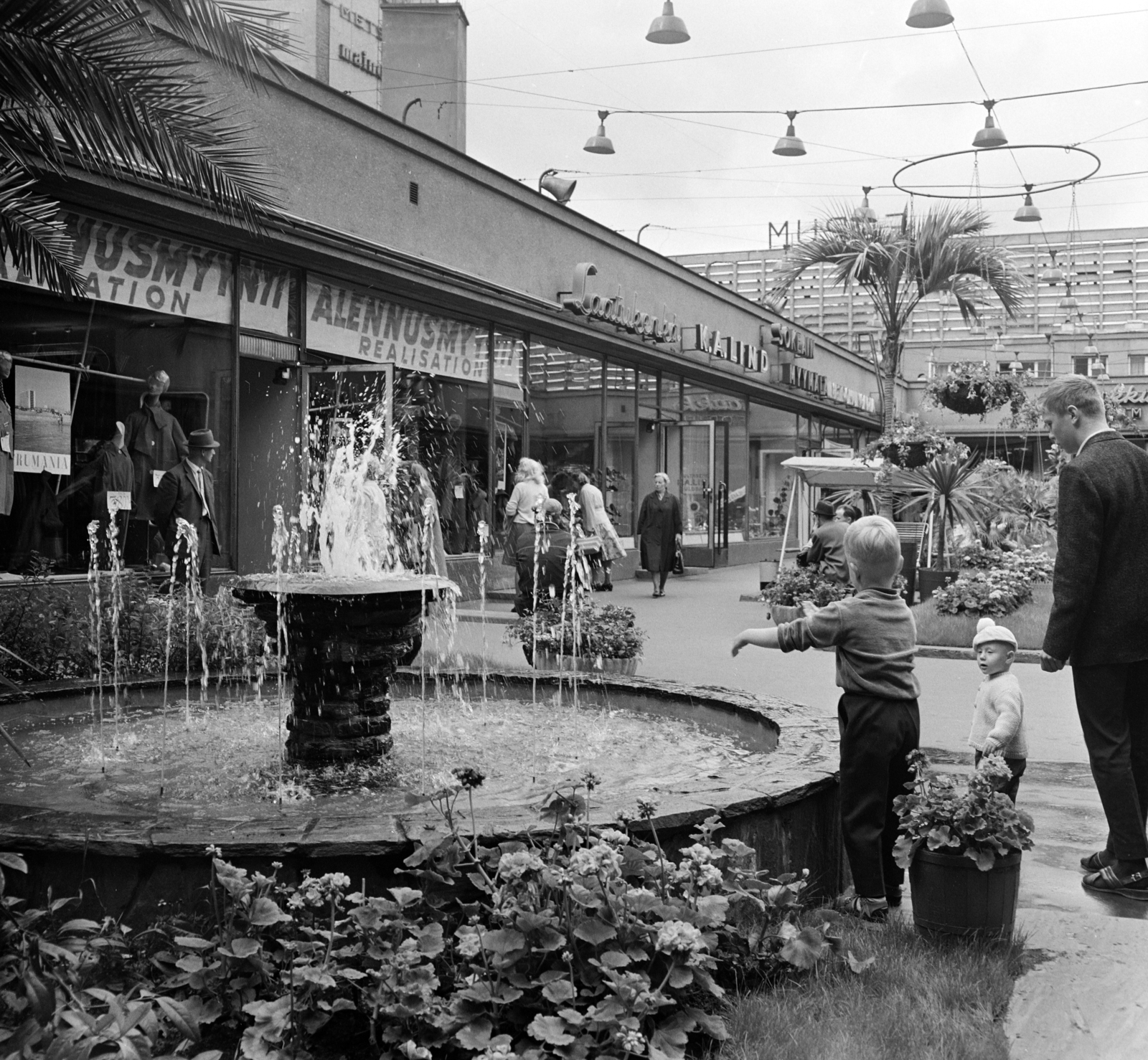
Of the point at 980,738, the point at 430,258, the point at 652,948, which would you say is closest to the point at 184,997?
the point at 652,948

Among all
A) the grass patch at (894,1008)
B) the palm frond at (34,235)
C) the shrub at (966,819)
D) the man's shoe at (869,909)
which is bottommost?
the grass patch at (894,1008)

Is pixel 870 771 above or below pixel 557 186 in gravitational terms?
below

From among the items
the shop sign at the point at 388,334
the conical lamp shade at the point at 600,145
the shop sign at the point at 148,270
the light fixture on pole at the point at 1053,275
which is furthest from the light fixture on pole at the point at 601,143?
the light fixture on pole at the point at 1053,275

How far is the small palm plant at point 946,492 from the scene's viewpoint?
17.1 meters

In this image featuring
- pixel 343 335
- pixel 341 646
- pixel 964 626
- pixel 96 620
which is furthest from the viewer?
pixel 343 335

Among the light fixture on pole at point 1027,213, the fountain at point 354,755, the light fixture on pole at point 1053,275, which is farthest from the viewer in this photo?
the light fixture on pole at point 1053,275

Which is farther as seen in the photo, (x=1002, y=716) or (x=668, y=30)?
(x=668, y=30)

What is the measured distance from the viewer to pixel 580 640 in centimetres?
957

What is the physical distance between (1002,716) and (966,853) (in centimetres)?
131

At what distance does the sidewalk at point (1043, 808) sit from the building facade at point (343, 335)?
9.09 ft

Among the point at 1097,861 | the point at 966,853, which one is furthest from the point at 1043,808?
the point at 966,853

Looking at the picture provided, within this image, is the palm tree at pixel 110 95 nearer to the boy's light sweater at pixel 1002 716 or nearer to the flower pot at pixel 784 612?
the boy's light sweater at pixel 1002 716

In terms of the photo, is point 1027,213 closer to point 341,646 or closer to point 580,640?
point 580,640

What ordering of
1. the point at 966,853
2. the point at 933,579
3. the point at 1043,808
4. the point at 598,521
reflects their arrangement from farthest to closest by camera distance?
1. the point at 598,521
2. the point at 933,579
3. the point at 1043,808
4. the point at 966,853
